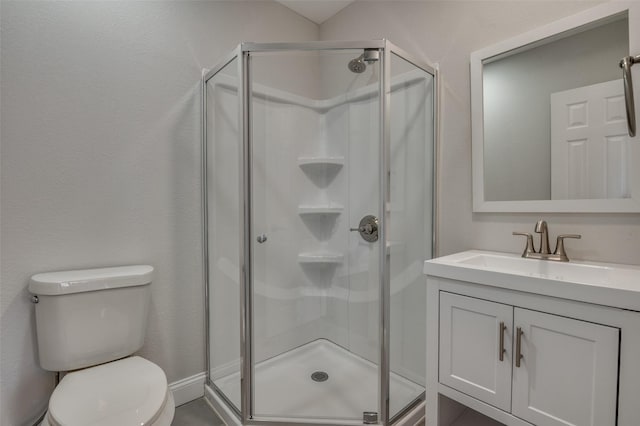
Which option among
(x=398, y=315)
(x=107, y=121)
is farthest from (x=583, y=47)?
(x=107, y=121)

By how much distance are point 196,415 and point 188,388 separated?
176mm

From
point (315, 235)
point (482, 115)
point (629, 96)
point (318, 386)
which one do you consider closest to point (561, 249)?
point (629, 96)

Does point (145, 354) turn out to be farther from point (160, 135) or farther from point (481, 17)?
point (481, 17)

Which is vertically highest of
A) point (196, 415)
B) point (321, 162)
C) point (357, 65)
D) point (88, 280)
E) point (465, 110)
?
point (357, 65)

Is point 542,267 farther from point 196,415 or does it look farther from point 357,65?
point 196,415

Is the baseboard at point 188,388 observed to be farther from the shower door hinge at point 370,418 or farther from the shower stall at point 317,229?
the shower door hinge at point 370,418

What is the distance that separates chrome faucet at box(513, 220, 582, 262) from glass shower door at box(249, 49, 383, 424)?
67 cm

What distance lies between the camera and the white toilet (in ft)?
3.44

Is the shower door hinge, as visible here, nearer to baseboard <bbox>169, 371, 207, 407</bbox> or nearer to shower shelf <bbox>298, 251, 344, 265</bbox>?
shower shelf <bbox>298, 251, 344, 265</bbox>

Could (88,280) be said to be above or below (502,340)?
above

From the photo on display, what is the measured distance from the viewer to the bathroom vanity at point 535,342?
2.93 ft

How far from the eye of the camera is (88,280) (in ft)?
4.39

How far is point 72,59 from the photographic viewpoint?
1.43 m

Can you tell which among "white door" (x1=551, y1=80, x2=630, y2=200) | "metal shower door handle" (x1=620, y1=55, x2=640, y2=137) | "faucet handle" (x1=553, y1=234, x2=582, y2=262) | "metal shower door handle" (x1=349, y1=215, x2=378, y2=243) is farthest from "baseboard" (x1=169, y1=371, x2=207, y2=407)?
"metal shower door handle" (x1=620, y1=55, x2=640, y2=137)
